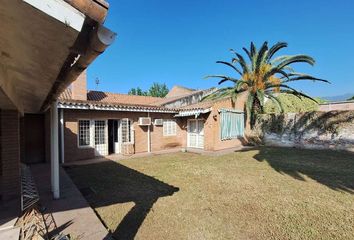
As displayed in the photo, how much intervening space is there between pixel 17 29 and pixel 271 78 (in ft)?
65.2

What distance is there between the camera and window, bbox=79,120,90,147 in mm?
13016

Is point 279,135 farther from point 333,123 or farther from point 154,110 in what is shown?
point 154,110

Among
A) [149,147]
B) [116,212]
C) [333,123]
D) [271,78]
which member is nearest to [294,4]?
[271,78]

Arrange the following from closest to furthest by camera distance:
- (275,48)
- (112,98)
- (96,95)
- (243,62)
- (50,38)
A: (50,38) < (275,48) < (243,62) < (96,95) < (112,98)

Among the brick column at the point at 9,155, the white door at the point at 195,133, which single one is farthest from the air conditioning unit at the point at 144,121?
the brick column at the point at 9,155

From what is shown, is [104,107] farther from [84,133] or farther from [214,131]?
[214,131]

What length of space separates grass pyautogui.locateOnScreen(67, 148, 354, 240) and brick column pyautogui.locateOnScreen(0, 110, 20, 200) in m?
1.98

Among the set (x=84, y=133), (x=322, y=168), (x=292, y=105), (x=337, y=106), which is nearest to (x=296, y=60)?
(x=292, y=105)

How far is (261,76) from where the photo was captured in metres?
18.6

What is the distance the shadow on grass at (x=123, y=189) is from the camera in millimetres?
4812

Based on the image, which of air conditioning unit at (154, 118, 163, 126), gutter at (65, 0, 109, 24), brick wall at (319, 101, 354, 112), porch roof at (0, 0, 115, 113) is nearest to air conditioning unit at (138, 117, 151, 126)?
air conditioning unit at (154, 118, 163, 126)

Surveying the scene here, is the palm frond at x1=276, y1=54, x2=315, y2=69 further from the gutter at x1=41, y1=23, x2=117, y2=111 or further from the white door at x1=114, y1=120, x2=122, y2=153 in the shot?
the gutter at x1=41, y1=23, x2=117, y2=111

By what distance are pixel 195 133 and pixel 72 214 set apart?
1354cm

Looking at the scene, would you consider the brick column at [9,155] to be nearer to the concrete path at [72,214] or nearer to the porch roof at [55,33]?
the concrete path at [72,214]
